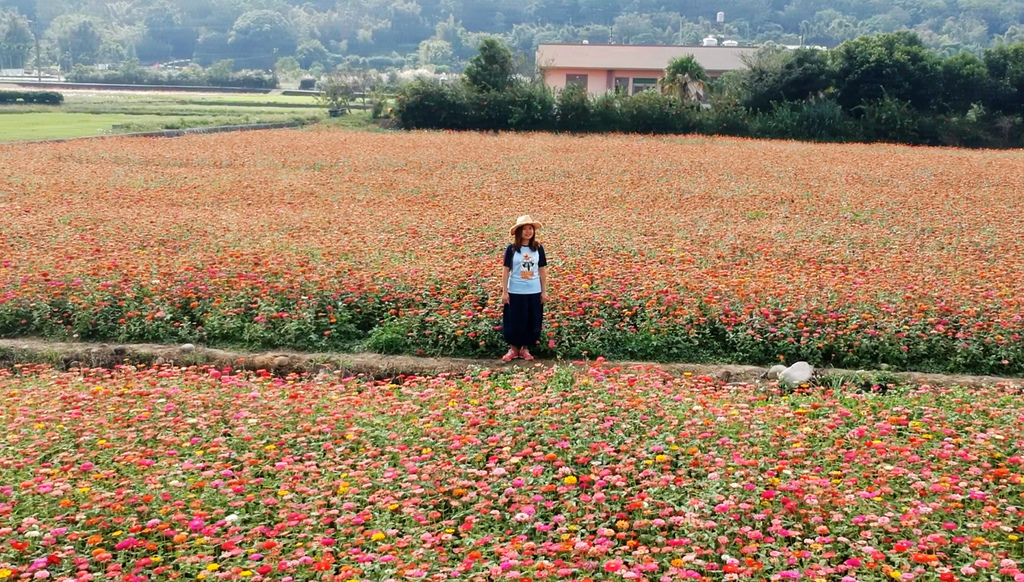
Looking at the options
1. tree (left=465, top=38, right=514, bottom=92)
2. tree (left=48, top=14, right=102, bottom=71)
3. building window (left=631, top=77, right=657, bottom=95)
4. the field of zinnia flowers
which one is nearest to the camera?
the field of zinnia flowers

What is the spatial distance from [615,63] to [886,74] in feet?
74.0

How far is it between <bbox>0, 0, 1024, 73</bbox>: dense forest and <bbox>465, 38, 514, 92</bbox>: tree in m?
81.0

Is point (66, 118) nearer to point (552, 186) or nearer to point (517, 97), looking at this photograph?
point (517, 97)

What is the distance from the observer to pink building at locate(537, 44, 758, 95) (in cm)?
5727

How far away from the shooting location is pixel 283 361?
8258 millimetres

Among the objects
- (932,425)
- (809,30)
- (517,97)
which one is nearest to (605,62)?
(517,97)

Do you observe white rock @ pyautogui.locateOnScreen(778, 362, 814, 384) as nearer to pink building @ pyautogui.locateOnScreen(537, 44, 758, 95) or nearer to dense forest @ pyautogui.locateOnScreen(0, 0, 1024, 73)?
pink building @ pyautogui.locateOnScreen(537, 44, 758, 95)

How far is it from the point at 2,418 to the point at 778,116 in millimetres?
33778

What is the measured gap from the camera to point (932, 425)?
19.7ft

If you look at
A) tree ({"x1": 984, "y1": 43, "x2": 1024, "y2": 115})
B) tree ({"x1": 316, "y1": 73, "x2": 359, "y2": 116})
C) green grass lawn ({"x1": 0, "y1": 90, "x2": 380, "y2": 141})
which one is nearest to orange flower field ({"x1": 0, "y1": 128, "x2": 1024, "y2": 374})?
green grass lawn ({"x1": 0, "y1": 90, "x2": 380, "y2": 141})

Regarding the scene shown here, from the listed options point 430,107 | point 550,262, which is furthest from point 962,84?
point 550,262

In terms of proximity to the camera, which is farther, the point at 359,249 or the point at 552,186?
the point at 552,186

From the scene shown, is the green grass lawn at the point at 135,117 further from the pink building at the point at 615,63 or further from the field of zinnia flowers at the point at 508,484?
the field of zinnia flowers at the point at 508,484

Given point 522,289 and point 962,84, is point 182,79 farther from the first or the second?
point 522,289
